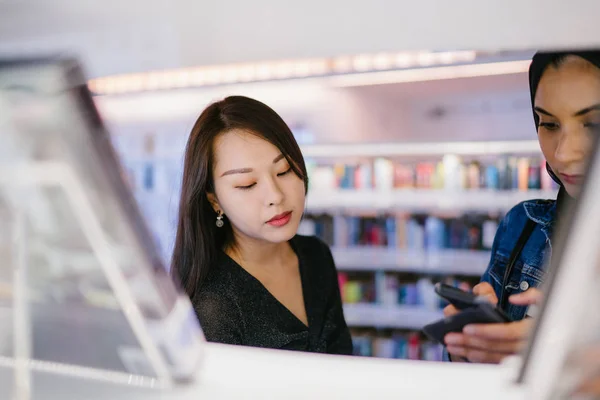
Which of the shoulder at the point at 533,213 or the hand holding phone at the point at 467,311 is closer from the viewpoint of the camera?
the hand holding phone at the point at 467,311

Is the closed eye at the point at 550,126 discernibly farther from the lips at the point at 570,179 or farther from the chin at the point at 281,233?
the chin at the point at 281,233

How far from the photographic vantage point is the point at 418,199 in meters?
3.38

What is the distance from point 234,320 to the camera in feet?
3.46

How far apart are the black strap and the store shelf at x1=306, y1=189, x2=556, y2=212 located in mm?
2166

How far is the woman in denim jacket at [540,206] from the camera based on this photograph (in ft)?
2.06

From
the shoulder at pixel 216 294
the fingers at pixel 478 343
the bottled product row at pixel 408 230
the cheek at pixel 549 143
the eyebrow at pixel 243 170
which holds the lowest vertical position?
the bottled product row at pixel 408 230

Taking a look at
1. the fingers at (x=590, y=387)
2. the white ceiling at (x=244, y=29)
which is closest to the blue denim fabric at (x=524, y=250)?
the fingers at (x=590, y=387)

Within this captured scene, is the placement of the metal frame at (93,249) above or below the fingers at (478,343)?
above

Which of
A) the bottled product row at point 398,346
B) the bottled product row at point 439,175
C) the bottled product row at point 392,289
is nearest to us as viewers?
the bottled product row at point 439,175

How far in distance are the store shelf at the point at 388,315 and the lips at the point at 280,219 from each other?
8.48 feet

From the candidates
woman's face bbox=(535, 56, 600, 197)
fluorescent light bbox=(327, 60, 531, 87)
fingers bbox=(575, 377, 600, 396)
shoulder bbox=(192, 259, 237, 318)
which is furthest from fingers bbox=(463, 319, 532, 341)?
fluorescent light bbox=(327, 60, 531, 87)

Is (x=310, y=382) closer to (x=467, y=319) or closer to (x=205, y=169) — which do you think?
(x=467, y=319)

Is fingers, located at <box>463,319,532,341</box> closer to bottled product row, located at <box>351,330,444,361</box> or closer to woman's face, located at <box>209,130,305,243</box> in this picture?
woman's face, located at <box>209,130,305,243</box>

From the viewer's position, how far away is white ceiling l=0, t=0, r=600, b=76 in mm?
460
